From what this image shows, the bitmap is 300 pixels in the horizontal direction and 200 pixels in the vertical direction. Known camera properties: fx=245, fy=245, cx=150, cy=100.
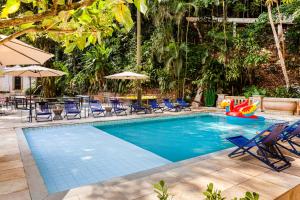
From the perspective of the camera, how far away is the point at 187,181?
13.9ft

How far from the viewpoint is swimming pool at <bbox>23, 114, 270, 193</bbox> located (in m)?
5.54

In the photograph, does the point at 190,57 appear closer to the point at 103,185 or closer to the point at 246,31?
the point at 246,31

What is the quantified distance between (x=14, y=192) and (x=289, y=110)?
14172 millimetres

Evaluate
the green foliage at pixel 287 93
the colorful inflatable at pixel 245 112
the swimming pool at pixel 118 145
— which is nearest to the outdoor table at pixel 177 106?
the swimming pool at pixel 118 145

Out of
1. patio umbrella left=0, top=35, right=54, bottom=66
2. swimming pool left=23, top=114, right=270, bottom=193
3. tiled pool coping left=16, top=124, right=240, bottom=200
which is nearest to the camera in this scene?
tiled pool coping left=16, top=124, right=240, bottom=200

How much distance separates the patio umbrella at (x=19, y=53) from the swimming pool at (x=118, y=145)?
2.50 meters

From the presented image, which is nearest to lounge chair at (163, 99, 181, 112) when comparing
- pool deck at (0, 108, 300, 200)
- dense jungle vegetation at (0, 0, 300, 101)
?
dense jungle vegetation at (0, 0, 300, 101)

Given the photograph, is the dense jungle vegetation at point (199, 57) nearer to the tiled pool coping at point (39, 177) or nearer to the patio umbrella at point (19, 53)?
the patio umbrella at point (19, 53)

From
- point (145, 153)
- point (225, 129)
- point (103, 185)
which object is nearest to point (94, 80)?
point (225, 129)

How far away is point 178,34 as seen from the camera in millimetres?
19062

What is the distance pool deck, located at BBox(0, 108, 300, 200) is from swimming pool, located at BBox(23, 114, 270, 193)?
28.8 inches

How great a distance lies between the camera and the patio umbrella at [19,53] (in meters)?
4.37

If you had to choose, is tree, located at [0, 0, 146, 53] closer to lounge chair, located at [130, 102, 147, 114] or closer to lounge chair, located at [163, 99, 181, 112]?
lounge chair, located at [130, 102, 147, 114]

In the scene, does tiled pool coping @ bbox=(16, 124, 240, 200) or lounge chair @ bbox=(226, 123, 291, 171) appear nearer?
tiled pool coping @ bbox=(16, 124, 240, 200)
